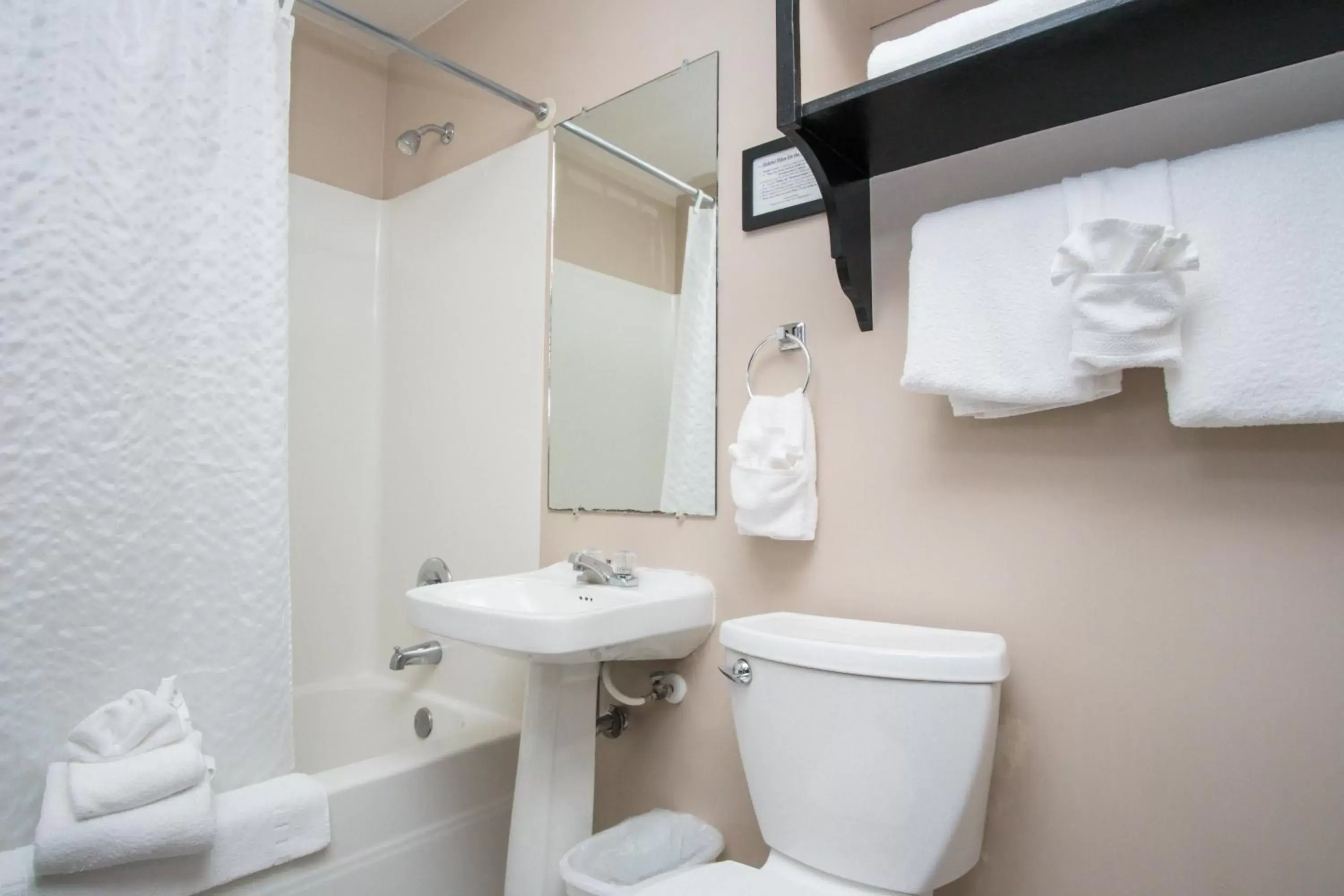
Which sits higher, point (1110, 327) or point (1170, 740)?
point (1110, 327)

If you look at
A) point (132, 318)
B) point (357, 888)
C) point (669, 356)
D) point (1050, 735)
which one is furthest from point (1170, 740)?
point (132, 318)

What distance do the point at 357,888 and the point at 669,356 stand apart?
1162 millimetres

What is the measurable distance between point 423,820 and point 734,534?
830mm

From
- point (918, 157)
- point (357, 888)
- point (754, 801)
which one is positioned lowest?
point (357, 888)

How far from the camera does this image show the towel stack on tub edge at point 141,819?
989 millimetres

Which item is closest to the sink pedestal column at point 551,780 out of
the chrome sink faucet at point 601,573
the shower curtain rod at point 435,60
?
the chrome sink faucet at point 601,573

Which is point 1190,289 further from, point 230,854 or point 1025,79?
point 230,854

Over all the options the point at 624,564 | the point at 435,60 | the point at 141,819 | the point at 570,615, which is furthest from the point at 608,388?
the point at 141,819

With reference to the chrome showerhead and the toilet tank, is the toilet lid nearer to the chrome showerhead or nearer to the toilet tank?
the toilet tank

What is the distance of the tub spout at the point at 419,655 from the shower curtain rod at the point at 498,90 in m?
1.23

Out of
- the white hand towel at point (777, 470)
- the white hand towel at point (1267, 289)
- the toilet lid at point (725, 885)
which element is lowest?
the toilet lid at point (725, 885)

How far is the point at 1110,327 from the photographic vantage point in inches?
34.5

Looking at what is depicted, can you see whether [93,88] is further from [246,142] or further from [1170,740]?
[1170,740]

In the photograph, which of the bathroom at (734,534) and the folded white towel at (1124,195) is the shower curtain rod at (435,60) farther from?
the folded white towel at (1124,195)
